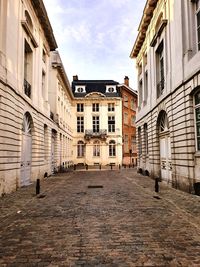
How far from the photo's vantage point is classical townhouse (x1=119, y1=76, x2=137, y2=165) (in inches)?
1706

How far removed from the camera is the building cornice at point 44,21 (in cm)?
1649

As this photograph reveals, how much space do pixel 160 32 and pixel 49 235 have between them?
536 inches

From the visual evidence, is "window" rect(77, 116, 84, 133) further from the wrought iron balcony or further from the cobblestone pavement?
the cobblestone pavement

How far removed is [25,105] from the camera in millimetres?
14273

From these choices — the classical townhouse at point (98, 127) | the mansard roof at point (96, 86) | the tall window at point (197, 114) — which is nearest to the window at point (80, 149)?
the classical townhouse at point (98, 127)

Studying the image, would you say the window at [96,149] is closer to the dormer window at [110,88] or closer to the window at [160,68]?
the dormer window at [110,88]

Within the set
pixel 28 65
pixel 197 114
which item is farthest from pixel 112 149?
pixel 197 114

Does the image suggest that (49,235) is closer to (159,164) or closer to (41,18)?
(159,164)

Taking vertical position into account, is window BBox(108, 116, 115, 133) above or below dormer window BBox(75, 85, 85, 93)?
below

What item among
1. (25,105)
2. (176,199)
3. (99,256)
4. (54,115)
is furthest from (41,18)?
(99,256)

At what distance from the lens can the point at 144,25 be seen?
19719 mm

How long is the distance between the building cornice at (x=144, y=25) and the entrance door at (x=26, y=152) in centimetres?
1063

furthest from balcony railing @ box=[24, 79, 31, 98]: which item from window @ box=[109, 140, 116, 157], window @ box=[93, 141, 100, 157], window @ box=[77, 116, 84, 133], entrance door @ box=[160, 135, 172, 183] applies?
window @ box=[77, 116, 84, 133]

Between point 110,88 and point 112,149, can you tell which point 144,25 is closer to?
point 110,88
